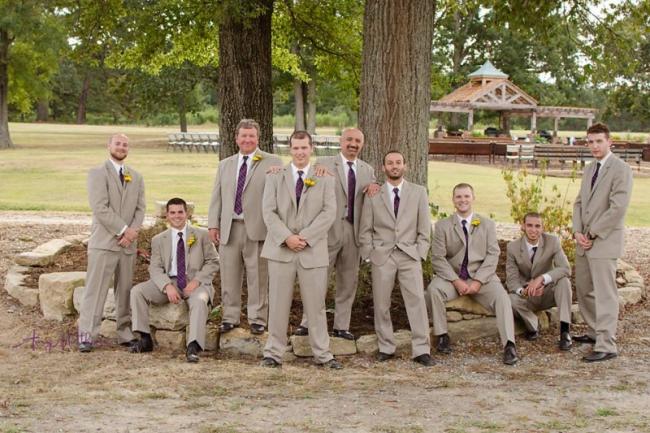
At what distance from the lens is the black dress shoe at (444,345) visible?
280 inches

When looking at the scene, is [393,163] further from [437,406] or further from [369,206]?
[437,406]

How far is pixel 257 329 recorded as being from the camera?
7160mm

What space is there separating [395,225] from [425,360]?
1.09m

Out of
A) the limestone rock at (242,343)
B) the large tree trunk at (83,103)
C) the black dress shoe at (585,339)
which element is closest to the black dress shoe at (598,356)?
the black dress shoe at (585,339)

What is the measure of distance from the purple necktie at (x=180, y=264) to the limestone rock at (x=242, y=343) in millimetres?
551

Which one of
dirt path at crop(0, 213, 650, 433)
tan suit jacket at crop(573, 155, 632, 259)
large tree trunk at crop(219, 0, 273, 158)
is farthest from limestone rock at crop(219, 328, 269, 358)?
large tree trunk at crop(219, 0, 273, 158)

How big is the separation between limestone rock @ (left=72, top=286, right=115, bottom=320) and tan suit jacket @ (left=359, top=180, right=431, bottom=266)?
2.38 meters

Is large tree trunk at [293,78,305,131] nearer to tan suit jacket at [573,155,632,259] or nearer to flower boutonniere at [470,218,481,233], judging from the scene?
flower boutonniere at [470,218,481,233]

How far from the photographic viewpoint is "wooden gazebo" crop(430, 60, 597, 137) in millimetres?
40344

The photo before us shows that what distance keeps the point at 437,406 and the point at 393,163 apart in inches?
84.3

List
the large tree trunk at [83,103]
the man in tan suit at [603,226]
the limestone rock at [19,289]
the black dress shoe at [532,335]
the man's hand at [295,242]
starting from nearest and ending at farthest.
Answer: the man's hand at [295,242] → the man in tan suit at [603,226] → the black dress shoe at [532,335] → the limestone rock at [19,289] → the large tree trunk at [83,103]

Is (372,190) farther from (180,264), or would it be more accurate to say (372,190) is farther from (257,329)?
(180,264)

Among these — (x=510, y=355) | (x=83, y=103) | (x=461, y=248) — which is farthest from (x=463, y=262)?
(x=83, y=103)

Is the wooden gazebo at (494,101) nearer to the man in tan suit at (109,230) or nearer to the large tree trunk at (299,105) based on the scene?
the large tree trunk at (299,105)
